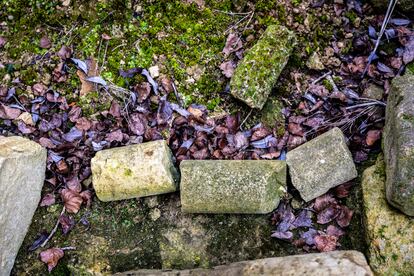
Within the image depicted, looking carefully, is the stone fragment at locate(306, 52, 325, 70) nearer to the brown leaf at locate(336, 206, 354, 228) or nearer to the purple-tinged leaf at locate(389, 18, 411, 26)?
the purple-tinged leaf at locate(389, 18, 411, 26)

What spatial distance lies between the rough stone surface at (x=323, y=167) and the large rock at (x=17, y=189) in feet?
6.77

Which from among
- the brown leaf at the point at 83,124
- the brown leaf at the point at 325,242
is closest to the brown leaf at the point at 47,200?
the brown leaf at the point at 83,124

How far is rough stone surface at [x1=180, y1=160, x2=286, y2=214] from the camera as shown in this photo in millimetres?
3365

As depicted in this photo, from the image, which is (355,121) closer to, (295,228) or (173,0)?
(295,228)

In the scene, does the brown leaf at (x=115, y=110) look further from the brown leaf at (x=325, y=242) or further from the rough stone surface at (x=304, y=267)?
the brown leaf at (x=325, y=242)

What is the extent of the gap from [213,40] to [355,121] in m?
1.44

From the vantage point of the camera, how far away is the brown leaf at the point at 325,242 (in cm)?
342

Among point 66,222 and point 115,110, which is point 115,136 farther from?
point 66,222

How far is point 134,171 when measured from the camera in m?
3.50

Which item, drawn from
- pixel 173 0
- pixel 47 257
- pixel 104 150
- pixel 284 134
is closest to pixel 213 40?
pixel 173 0

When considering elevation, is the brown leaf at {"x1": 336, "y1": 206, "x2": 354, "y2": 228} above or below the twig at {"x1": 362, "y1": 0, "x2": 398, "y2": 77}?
below

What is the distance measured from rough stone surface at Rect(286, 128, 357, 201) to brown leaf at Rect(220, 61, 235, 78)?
945 millimetres

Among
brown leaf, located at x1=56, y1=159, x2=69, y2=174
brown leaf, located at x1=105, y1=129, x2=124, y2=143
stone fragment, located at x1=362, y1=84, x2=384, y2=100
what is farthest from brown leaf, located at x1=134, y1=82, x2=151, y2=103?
stone fragment, located at x1=362, y1=84, x2=384, y2=100

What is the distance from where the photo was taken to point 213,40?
13.3ft
